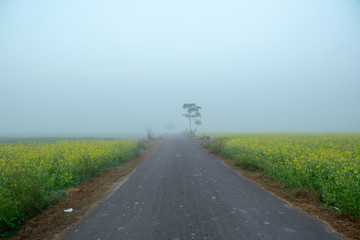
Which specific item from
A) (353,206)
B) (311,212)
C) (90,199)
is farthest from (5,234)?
(353,206)

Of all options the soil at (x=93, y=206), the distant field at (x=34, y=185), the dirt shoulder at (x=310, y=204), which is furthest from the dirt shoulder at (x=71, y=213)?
the dirt shoulder at (x=310, y=204)

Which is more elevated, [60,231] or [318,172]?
[318,172]

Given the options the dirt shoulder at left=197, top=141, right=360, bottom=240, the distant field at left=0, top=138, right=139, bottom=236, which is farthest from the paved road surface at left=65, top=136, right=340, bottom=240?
the distant field at left=0, top=138, right=139, bottom=236

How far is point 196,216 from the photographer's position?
5090 mm

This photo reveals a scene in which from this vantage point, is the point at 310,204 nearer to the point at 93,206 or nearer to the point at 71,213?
the point at 93,206

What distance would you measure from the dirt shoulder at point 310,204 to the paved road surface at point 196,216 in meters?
0.29

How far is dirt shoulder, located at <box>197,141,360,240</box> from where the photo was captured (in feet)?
14.5

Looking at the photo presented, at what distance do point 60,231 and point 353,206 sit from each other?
6992 millimetres

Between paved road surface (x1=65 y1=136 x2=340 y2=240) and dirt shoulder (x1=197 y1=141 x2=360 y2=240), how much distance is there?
0.29 m

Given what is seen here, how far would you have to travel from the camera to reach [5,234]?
4.54m

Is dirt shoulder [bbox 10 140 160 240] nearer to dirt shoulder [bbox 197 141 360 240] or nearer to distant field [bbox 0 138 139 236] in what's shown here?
distant field [bbox 0 138 139 236]

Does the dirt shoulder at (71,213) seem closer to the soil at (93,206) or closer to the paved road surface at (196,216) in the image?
the soil at (93,206)

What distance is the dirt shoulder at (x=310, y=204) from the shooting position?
4.41 metres

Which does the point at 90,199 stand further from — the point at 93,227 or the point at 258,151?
the point at 258,151
